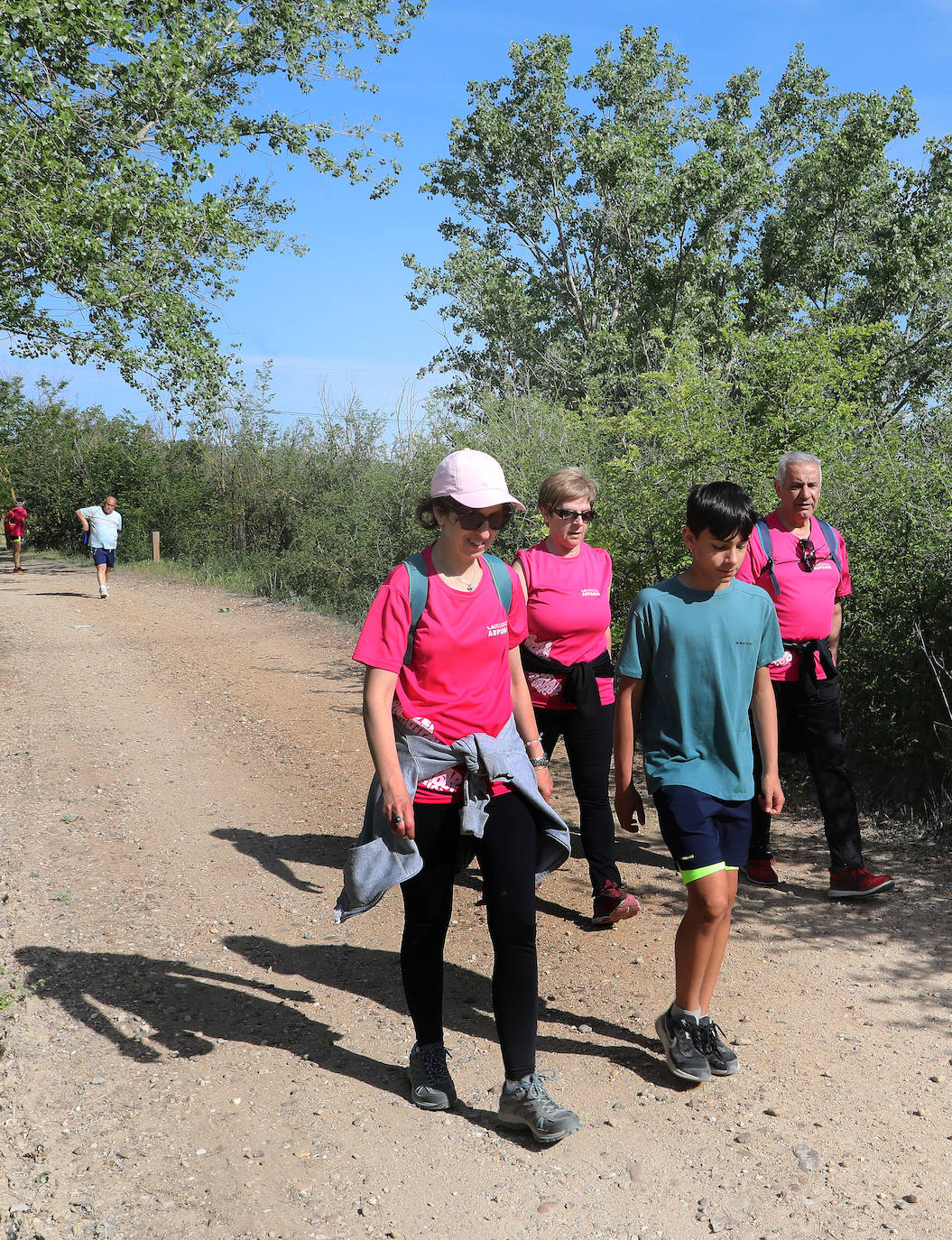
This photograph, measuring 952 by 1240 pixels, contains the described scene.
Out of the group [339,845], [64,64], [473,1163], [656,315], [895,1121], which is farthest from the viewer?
[656,315]

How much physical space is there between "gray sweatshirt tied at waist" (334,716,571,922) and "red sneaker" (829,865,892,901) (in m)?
2.52

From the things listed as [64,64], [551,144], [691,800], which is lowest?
[691,800]

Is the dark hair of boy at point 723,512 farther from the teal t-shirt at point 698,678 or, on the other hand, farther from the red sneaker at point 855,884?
the red sneaker at point 855,884

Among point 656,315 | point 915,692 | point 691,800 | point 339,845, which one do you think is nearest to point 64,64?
point 339,845

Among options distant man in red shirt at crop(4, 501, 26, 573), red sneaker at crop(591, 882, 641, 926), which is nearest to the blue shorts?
red sneaker at crop(591, 882, 641, 926)

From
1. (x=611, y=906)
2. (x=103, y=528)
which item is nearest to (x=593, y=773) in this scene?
(x=611, y=906)

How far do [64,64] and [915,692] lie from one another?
11310 mm

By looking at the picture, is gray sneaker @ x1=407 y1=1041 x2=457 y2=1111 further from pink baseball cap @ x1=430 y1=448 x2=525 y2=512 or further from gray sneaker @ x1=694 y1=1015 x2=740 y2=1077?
pink baseball cap @ x1=430 y1=448 x2=525 y2=512

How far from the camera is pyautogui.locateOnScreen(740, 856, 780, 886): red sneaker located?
5.22 m

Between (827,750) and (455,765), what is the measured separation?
2589 mm

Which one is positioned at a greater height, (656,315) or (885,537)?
(656,315)

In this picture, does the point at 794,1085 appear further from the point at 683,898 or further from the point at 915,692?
the point at 915,692

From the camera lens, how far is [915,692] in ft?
20.1

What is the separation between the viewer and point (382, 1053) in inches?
145
